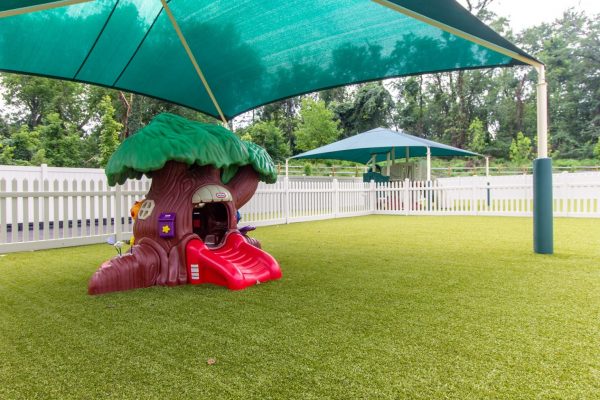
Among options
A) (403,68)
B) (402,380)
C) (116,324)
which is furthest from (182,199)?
(403,68)

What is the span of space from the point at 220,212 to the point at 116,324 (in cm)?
220

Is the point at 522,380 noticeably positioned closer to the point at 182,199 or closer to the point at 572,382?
the point at 572,382

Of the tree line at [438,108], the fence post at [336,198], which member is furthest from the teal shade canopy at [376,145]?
the tree line at [438,108]

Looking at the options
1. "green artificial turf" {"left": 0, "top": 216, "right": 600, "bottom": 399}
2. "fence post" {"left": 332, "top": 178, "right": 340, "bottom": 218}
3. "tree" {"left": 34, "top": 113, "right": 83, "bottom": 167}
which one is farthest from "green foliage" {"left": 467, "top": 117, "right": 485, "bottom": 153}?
"green artificial turf" {"left": 0, "top": 216, "right": 600, "bottom": 399}

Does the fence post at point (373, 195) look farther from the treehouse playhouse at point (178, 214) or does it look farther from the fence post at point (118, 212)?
the treehouse playhouse at point (178, 214)

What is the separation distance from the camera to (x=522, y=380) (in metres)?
1.68

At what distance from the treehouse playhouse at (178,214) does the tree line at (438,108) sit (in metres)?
23.1

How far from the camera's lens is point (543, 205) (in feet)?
15.9

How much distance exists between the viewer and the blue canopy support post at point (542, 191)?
4.84m

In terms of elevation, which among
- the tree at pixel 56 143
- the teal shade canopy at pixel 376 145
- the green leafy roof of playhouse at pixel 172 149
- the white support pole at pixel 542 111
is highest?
the tree at pixel 56 143

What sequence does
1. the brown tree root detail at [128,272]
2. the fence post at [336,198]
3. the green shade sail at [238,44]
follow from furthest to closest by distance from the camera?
the fence post at [336,198] < the green shade sail at [238,44] < the brown tree root detail at [128,272]

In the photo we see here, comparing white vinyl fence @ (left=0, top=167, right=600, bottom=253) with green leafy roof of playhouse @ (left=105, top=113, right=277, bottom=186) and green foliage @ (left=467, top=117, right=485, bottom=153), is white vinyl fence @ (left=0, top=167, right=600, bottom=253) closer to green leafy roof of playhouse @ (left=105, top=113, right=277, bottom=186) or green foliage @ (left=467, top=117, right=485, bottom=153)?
green leafy roof of playhouse @ (left=105, top=113, right=277, bottom=186)

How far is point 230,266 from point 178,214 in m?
0.77

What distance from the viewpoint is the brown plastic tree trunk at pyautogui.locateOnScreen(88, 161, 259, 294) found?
3.53 metres
